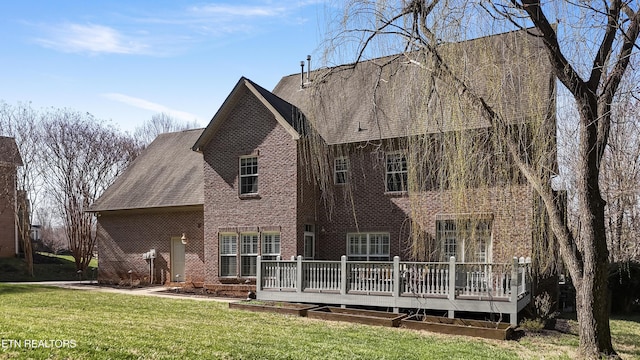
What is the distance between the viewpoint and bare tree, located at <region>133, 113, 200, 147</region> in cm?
4338

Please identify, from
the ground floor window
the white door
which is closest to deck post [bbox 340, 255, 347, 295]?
the ground floor window

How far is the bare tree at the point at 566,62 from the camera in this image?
7582 millimetres

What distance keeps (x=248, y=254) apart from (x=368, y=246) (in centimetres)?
422

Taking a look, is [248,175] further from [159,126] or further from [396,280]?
[159,126]

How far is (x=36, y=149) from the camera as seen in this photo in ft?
94.6

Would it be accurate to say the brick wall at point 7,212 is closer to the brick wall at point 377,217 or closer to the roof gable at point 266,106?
the roof gable at point 266,106

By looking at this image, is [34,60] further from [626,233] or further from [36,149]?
[626,233]

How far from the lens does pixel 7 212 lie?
30422 millimetres

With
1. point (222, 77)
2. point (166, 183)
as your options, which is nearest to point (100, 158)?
point (166, 183)

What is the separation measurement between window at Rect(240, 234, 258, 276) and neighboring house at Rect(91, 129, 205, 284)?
2922 mm

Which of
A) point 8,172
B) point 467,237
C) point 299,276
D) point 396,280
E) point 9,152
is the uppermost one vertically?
point 9,152

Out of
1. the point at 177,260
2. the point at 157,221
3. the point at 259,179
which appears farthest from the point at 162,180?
the point at 259,179

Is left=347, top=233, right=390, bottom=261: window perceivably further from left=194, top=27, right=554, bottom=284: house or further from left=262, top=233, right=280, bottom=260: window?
left=262, top=233, right=280, bottom=260: window

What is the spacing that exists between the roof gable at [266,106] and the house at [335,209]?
0.04 metres
